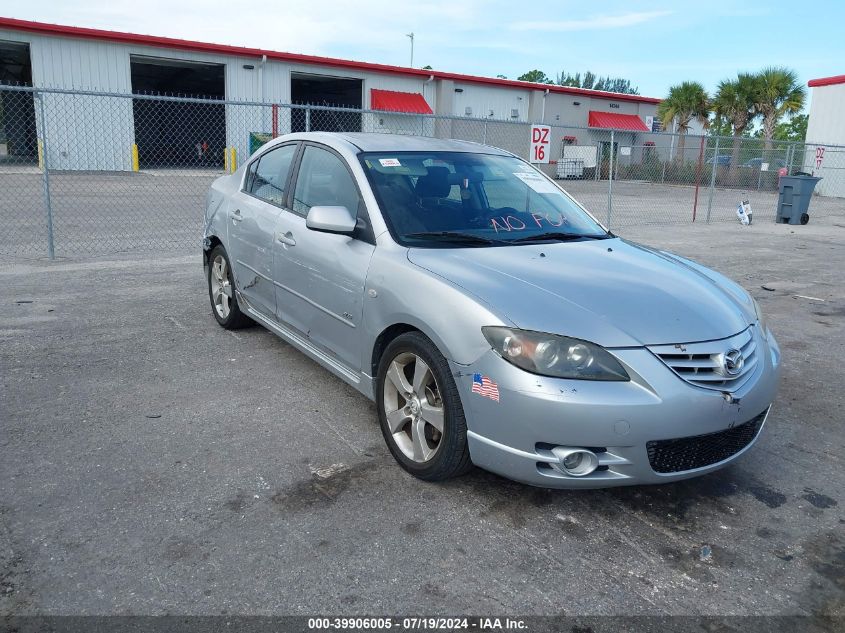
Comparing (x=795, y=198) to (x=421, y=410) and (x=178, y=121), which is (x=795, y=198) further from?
(x=178, y=121)

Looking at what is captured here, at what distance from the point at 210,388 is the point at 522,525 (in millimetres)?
2408

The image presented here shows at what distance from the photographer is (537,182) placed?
4.83 metres

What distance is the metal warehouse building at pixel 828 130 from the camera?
28.6 meters

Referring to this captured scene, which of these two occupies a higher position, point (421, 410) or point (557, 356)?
point (557, 356)

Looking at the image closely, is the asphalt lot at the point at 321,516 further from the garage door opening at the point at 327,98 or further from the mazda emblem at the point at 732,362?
the garage door opening at the point at 327,98

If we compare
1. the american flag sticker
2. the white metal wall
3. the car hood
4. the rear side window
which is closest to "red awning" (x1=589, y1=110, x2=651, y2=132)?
the white metal wall

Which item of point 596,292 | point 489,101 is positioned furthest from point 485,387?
point 489,101

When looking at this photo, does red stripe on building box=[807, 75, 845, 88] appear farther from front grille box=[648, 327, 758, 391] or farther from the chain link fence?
front grille box=[648, 327, 758, 391]

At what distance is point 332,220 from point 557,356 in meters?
1.51

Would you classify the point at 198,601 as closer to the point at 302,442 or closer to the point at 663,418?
the point at 302,442

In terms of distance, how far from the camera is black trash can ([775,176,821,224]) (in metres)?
16.7

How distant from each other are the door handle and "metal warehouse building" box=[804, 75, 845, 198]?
92.6 feet

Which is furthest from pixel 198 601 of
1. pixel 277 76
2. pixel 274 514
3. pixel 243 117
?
pixel 277 76

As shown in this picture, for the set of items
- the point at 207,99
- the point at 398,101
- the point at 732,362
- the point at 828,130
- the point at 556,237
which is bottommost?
the point at 732,362
